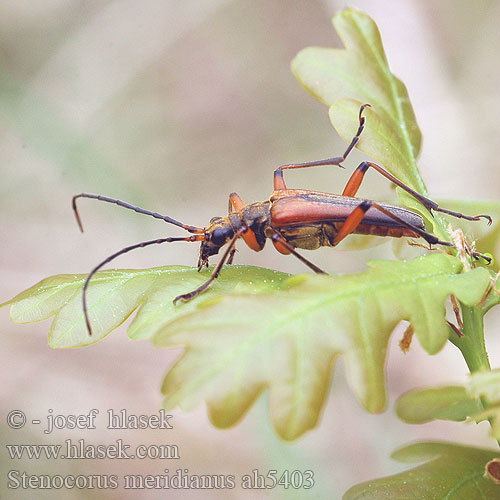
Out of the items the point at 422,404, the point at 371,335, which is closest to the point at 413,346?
the point at 422,404

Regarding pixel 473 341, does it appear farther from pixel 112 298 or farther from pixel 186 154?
pixel 186 154

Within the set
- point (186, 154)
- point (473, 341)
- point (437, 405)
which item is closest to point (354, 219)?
point (473, 341)

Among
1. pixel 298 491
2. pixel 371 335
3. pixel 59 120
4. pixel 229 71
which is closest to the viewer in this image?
pixel 371 335

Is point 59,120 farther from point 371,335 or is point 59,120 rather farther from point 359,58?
point 371,335

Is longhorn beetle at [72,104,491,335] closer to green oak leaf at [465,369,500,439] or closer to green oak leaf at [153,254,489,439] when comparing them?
green oak leaf at [153,254,489,439]

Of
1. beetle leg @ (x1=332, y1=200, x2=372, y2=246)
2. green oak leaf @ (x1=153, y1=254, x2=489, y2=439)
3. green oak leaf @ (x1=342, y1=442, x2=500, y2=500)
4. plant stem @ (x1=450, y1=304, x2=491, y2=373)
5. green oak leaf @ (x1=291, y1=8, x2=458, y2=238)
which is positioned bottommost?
green oak leaf @ (x1=342, y1=442, x2=500, y2=500)

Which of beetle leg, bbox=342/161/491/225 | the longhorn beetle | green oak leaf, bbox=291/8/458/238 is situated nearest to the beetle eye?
the longhorn beetle
